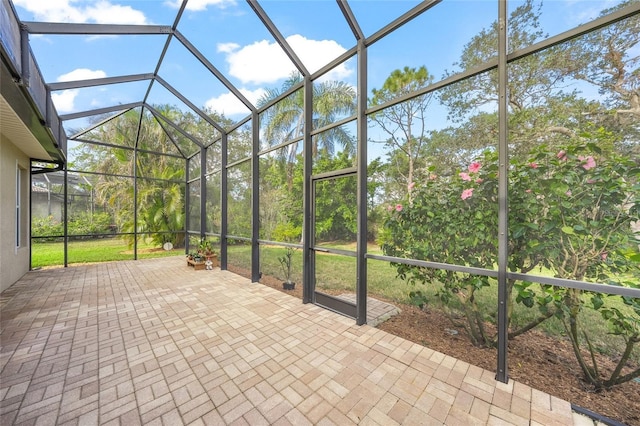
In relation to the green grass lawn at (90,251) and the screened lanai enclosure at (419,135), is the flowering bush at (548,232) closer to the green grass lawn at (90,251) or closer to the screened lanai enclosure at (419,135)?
the screened lanai enclosure at (419,135)

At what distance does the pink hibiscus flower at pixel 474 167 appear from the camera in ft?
7.82

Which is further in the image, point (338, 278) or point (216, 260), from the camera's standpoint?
point (216, 260)

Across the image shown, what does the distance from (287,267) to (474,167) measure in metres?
3.45

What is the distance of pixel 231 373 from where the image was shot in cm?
221

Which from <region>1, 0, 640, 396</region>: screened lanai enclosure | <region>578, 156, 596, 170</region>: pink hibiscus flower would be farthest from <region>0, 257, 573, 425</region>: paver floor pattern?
<region>578, 156, 596, 170</region>: pink hibiscus flower

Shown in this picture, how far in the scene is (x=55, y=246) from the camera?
6.83 metres

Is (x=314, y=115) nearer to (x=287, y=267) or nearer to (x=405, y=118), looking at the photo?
(x=405, y=118)

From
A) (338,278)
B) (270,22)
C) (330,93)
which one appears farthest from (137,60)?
(338,278)

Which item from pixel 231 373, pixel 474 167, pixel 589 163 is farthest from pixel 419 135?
pixel 231 373

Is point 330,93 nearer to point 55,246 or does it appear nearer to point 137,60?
point 137,60

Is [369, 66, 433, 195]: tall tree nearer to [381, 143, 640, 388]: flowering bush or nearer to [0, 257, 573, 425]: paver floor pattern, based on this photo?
[381, 143, 640, 388]: flowering bush

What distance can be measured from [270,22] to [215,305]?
422 centimetres

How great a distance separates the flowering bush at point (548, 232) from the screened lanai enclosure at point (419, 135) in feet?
0.04

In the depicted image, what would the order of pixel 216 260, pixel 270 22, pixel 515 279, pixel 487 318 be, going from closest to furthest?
pixel 515 279, pixel 487 318, pixel 270 22, pixel 216 260
